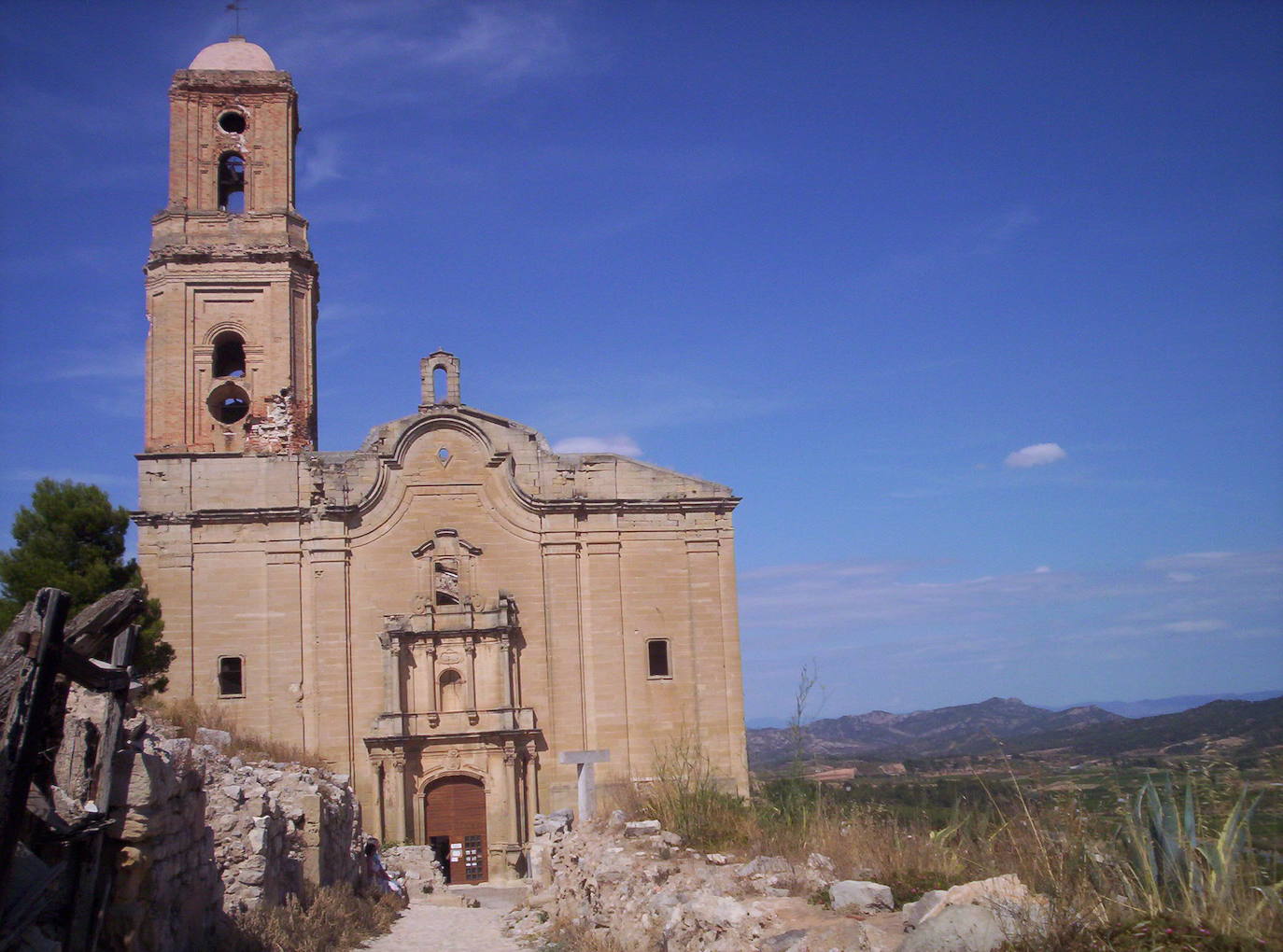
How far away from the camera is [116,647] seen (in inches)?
306

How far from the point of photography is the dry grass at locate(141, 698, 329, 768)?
65.6 ft

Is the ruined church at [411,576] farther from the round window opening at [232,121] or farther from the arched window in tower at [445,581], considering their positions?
the round window opening at [232,121]

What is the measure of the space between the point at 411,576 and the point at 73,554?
20.9ft

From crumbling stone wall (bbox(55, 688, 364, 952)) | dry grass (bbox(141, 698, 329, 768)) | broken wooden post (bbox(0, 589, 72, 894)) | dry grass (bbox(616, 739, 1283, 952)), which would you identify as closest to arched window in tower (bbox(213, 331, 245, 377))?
dry grass (bbox(141, 698, 329, 768))

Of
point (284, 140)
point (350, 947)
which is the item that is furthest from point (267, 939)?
point (284, 140)

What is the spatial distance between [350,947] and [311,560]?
38.1 ft

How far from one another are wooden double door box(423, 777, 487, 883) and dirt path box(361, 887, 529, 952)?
2626mm

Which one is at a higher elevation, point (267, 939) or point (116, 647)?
point (116, 647)

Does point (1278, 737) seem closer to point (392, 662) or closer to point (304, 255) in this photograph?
point (392, 662)

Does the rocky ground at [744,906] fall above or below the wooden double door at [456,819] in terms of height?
above

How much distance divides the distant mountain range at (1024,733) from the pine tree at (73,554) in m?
11.8

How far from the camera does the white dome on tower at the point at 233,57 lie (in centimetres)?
2733

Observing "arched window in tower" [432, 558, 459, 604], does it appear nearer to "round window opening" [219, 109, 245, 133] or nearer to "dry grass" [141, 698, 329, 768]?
"dry grass" [141, 698, 329, 768]

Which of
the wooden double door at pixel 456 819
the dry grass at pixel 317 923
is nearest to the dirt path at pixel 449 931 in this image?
the dry grass at pixel 317 923
